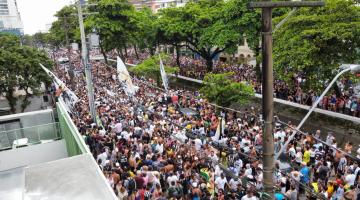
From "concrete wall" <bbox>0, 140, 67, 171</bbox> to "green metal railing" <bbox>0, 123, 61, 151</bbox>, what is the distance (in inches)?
11.8

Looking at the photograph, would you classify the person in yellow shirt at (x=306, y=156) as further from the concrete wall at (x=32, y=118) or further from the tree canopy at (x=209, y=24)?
the tree canopy at (x=209, y=24)

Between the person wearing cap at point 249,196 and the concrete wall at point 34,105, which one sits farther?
the concrete wall at point 34,105

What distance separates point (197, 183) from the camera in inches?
446

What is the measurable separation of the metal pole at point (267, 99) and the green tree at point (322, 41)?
49.2 feet

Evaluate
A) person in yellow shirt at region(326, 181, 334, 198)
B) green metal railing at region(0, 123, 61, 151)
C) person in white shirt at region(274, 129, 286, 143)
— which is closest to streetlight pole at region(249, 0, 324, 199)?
person in yellow shirt at region(326, 181, 334, 198)

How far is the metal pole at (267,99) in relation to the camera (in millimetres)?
5699

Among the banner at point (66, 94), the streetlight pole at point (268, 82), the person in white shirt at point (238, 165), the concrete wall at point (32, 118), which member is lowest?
the person in white shirt at point (238, 165)

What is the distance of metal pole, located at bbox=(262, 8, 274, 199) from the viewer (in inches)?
224

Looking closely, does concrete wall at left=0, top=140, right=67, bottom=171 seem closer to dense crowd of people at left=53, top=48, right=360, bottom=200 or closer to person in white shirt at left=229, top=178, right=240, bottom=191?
dense crowd of people at left=53, top=48, right=360, bottom=200

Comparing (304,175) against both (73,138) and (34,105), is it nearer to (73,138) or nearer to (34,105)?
(73,138)

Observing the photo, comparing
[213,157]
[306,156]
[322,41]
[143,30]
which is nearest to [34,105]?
[143,30]

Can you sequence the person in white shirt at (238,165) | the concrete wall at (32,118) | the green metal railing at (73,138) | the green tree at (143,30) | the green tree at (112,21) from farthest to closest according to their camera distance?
the green tree at (143,30) < the green tree at (112,21) < the concrete wall at (32,118) < the person in white shirt at (238,165) < the green metal railing at (73,138)

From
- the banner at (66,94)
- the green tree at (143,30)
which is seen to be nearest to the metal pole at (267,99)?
the banner at (66,94)

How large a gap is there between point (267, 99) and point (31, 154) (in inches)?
604
